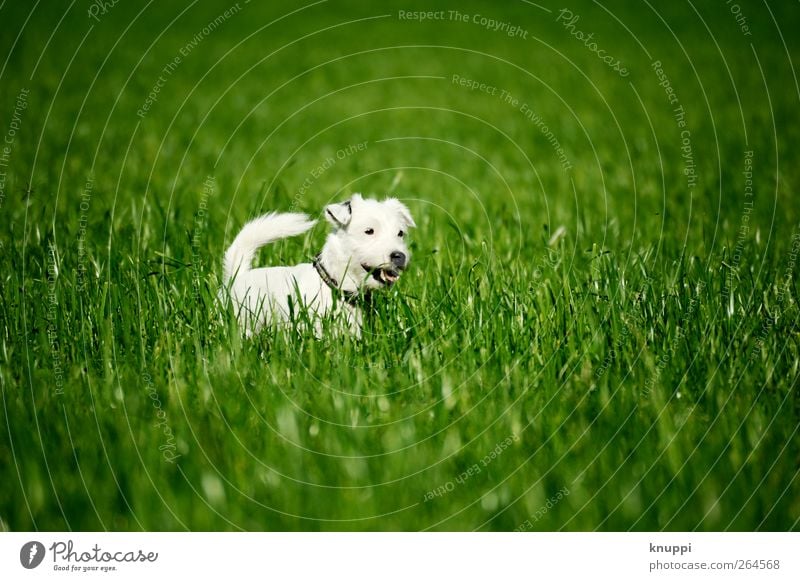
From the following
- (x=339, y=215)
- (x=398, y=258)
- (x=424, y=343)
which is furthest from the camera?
(x=339, y=215)

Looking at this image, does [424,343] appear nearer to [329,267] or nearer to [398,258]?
[398,258]

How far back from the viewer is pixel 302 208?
640 cm

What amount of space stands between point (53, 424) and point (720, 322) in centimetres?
329

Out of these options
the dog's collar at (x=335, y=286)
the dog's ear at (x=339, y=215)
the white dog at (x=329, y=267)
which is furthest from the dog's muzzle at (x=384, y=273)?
the dog's ear at (x=339, y=215)

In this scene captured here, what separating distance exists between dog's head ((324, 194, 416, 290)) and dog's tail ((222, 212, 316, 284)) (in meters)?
0.17

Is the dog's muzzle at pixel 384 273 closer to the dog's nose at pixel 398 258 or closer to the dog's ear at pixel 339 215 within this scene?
the dog's nose at pixel 398 258

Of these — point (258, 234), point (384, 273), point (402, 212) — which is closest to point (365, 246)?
point (384, 273)

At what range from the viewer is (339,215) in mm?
4309

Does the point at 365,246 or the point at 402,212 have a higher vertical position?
the point at 402,212

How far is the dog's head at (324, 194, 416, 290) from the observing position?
421cm

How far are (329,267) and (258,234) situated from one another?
46cm

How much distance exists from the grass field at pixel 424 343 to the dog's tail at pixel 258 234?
24 cm
